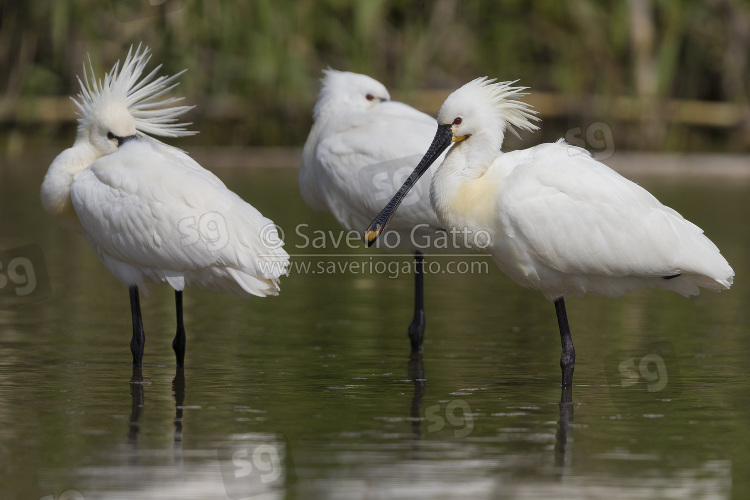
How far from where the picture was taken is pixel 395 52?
25109 millimetres

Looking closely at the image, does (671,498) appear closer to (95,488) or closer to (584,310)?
(95,488)

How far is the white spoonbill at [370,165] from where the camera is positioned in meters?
9.24

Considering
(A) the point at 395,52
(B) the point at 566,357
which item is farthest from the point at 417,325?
(A) the point at 395,52

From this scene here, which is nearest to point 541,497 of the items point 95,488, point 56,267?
point 95,488

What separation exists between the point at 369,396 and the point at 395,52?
18.4 metres

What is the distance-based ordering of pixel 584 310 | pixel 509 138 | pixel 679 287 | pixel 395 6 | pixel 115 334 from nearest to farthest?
pixel 679 287, pixel 115 334, pixel 584 310, pixel 509 138, pixel 395 6

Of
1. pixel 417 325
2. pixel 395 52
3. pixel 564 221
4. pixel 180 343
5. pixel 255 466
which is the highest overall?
pixel 395 52

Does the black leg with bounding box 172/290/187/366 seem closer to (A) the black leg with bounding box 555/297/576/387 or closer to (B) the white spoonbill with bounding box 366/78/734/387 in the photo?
(B) the white spoonbill with bounding box 366/78/734/387

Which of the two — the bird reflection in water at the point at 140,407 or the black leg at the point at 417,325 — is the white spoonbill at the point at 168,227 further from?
the black leg at the point at 417,325

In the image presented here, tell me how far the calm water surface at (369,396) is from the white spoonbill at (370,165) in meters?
0.68

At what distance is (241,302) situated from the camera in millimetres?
10727

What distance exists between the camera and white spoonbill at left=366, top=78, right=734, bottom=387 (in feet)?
23.6

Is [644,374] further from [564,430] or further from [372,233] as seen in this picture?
[372,233]

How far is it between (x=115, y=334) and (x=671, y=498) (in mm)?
4893
